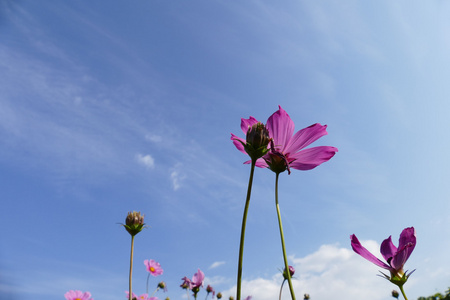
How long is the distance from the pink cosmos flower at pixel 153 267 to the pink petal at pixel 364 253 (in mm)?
2993

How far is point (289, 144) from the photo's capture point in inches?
38.7

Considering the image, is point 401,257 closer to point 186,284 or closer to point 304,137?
point 304,137

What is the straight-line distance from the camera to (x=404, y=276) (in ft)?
3.06

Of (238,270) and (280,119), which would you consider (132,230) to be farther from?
(238,270)

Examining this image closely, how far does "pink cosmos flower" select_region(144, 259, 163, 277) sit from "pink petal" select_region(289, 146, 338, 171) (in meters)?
2.97

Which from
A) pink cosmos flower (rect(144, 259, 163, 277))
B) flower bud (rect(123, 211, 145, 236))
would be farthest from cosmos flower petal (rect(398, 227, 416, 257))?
pink cosmos flower (rect(144, 259, 163, 277))

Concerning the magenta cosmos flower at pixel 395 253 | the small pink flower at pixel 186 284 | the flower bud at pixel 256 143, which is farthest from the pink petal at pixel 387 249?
the small pink flower at pixel 186 284

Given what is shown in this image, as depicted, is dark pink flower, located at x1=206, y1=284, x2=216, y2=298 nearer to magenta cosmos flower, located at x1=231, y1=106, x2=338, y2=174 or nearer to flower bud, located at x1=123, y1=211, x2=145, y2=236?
flower bud, located at x1=123, y1=211, x2=145, y2=236

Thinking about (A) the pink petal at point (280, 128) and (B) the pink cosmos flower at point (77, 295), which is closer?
(A) the pink petal at point (280, 128)

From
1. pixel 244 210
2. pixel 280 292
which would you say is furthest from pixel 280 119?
pixel 280 292

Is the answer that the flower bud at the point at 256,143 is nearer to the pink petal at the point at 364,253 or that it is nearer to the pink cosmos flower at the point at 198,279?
the pink petal at the point at 364,253

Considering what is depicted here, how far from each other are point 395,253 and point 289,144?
0.41 metres

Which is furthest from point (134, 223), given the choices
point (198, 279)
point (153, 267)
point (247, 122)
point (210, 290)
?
point (210, 290)

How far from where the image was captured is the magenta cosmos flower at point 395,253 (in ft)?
2.87
